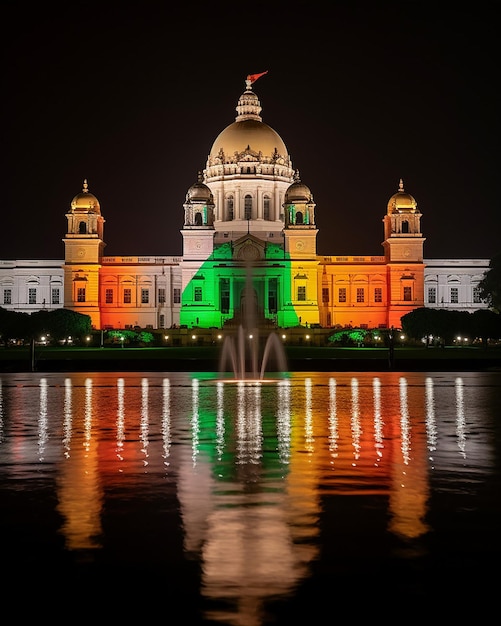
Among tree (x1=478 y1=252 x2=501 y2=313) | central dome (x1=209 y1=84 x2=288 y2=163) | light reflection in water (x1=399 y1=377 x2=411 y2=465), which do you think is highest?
central dome (x1=209 y1=84 x2=288 y2=163)

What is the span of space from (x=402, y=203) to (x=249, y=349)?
4376cm

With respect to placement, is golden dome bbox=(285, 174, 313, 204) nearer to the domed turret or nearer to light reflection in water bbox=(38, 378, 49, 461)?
the domed turret

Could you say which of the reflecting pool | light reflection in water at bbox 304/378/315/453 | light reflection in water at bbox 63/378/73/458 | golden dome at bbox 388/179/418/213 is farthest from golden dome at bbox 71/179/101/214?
the reflecting pool

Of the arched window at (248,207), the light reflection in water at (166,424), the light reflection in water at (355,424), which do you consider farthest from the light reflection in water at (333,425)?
the arched window at (248,207)

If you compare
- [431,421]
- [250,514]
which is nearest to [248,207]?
[431,421]

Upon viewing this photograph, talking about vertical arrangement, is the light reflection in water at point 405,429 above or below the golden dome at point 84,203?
below

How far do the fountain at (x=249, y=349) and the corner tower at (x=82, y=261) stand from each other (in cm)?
1670

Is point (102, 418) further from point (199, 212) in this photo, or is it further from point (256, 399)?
point (199, 212)

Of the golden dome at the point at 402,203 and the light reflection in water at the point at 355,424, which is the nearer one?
the light reflection in water at the point at 355,424

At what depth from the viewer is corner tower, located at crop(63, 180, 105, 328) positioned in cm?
10694

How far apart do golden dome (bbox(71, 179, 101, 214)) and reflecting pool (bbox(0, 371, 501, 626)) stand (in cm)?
8735

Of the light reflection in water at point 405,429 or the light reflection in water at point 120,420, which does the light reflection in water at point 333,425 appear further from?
the light reflection in water at point 120,420

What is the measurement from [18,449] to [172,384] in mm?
18959

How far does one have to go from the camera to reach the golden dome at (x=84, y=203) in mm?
107438
